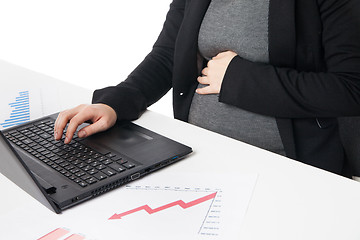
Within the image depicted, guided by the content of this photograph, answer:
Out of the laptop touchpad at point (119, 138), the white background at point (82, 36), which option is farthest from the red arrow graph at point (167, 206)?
the white background at point (82, 36)

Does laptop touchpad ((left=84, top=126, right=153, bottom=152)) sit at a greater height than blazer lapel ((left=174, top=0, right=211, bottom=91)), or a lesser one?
lesser

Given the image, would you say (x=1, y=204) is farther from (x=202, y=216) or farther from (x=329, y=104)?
(x=329, y=104)

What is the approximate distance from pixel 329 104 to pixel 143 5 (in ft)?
7.70

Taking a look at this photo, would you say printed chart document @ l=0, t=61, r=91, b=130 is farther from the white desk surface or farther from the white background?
the white background

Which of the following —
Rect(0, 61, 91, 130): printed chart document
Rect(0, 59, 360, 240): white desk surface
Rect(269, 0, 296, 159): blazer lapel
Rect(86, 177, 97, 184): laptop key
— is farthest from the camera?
Rect(0, 61, 91, 130): printed chart document

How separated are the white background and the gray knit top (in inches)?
69.4

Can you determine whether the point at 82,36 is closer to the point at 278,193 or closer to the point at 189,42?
the point at 189,42

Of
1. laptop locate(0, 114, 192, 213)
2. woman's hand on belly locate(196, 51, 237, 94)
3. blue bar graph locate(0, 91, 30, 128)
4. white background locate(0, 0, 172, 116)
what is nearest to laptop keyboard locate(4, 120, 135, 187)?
laptop locate(0, 114, 192, 213)

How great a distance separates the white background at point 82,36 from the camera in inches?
131

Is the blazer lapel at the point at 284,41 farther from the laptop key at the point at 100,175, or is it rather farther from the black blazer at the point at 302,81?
the laptop key at the point at 100,175

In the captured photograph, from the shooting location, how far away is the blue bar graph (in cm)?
129

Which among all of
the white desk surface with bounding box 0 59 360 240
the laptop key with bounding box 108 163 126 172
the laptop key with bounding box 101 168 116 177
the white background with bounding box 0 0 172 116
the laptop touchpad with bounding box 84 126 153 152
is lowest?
the white background with bounding box 0 0 172 116

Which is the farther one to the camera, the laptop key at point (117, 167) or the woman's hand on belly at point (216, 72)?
the woman's hand on belly at point (216, 72)

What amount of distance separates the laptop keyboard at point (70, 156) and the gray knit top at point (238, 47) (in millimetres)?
417
